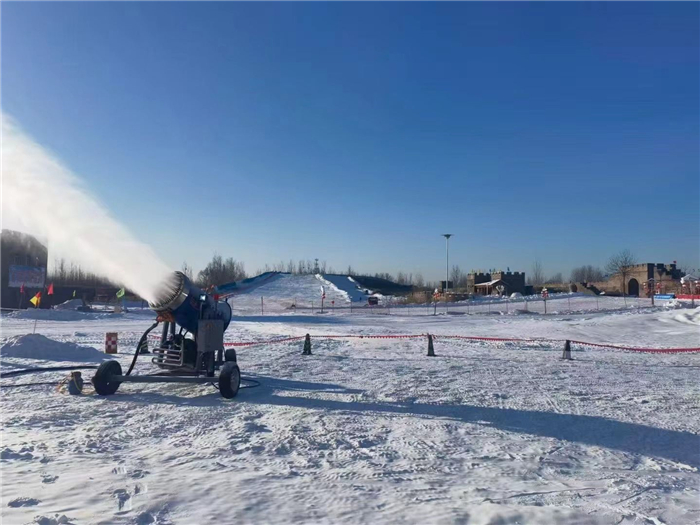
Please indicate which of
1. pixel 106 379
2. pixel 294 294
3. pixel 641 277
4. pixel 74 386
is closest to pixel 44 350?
pixel 74 386

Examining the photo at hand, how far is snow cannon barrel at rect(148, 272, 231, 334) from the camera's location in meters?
11.0

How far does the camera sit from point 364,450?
24.3ft

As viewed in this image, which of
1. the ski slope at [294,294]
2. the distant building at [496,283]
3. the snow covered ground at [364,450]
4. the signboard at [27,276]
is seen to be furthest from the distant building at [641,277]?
the signboard at [27,276]

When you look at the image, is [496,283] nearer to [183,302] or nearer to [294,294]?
[294,294]

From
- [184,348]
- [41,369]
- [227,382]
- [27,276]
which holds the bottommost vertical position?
[41,369]

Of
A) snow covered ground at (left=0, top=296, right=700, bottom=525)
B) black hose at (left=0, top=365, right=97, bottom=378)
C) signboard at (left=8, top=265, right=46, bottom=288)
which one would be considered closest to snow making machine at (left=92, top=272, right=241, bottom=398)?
snow covered ground at (left=0, top=296, right=700, bottom=525)

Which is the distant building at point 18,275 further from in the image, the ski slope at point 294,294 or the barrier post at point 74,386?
the barrier post at point 74,386

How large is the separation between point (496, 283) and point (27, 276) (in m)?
67.0

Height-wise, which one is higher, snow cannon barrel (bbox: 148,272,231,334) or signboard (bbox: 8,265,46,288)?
signboard (bbox: 8,265,46,288)

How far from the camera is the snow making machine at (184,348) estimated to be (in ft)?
35.9

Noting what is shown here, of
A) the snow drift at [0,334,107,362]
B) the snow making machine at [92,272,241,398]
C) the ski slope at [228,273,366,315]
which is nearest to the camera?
the snow making machine at [92,272,241,398]

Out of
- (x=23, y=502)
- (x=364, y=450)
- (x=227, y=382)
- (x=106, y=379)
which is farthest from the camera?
(x=106, y=379)

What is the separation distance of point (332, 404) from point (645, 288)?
247ft

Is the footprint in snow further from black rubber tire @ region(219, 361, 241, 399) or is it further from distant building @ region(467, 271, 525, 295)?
distant building @ region(467, 271, 525, 295)
